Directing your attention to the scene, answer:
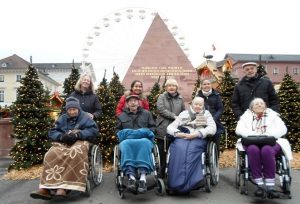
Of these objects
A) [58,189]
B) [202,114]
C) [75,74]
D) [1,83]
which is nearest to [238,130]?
[202,114]

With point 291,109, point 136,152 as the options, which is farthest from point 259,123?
point 291,109

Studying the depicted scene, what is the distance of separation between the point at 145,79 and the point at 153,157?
983 cm

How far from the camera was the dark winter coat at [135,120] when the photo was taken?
5.43m

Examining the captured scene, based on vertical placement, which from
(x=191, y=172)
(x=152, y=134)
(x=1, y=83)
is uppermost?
(x=1, y=83)

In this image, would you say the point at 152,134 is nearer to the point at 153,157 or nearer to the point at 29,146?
the point at 153,157

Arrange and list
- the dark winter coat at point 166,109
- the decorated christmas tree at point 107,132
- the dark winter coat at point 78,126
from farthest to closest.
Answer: the decorated christmas tree at point 107,132
the dark winter coat at point 166,109
the dark winter coat at point 78,126

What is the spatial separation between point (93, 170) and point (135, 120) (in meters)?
0.85

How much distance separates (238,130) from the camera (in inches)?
203

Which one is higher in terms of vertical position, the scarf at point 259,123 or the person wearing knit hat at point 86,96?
the person wearing knit hat at point 86,96

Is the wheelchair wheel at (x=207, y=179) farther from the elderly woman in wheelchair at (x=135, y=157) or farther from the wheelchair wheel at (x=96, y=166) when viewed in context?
the wheelchair wheel at (x=96, y=166)

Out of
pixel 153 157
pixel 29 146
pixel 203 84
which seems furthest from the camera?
pixel 29 146

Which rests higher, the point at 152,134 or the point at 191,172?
the point at 152,134

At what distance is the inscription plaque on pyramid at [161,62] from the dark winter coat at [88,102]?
827 centimetres

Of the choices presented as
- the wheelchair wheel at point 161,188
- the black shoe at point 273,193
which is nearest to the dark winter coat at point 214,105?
the wheelchair wheel at point 161,188
